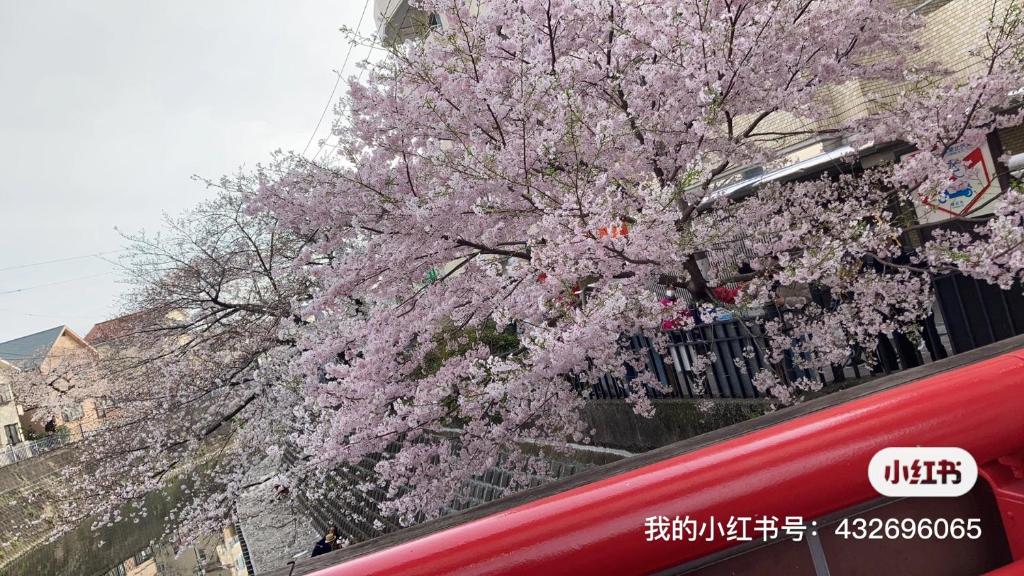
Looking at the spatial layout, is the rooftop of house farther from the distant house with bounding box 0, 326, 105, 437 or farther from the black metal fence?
the black metal fence

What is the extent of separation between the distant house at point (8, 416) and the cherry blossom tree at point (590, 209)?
117ft

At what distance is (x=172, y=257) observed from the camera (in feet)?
42.4

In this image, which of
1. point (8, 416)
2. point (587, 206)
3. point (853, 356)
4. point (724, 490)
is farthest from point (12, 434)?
point (724, 490)

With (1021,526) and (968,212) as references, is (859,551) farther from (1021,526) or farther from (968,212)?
(968,212)

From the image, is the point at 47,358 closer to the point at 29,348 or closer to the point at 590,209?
the point at 29,348

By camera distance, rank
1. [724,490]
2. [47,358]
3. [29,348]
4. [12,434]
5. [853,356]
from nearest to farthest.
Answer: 1. [724,490]
2. [853,356]
3. [12,434]
4. [47,358]
5. [29,348]

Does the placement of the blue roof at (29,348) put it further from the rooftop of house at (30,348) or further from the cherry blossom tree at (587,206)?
the cherry blossom tree at (587,206)

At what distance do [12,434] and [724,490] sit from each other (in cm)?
4472

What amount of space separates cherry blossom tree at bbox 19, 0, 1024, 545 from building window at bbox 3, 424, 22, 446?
36.4 meters

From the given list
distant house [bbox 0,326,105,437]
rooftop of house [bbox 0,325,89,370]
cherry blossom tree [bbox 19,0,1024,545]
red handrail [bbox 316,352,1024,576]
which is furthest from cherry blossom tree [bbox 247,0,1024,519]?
rooftop of house [bbox 0,325,89,370]

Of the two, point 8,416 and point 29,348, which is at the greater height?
point 29,348

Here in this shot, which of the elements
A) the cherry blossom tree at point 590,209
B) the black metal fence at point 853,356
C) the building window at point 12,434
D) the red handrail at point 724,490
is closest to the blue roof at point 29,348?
the building window at point 12,434

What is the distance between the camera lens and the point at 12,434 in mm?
35469

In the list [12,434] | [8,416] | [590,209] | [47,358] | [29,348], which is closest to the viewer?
[590,209]
